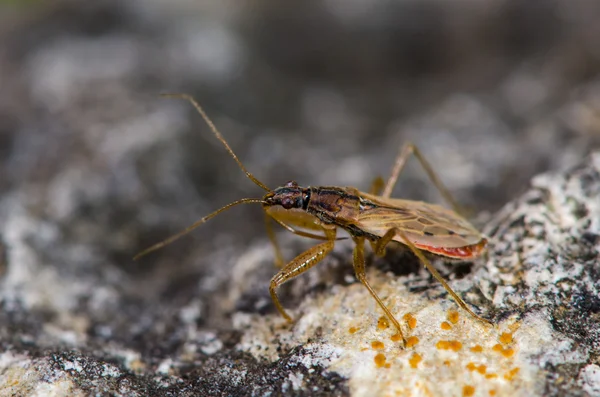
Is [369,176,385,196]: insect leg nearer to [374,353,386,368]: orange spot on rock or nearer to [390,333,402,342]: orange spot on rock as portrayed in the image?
[390,333,402,342]: orange spot on rock

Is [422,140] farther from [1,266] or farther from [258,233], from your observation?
[1,266]

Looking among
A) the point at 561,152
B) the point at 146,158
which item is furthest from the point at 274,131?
the point at 561,152

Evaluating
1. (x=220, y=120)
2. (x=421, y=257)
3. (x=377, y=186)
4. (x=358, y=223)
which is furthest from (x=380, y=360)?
(x=220, y=120)

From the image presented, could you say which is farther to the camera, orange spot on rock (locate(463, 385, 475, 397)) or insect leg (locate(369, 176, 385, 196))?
insect leg (locate(369, 176, 385, 196))

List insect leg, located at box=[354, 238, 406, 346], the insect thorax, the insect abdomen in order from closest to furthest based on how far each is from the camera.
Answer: insect leg, located at box=[354, 238, 406, 346] < the insect abdomen < the insect thorax

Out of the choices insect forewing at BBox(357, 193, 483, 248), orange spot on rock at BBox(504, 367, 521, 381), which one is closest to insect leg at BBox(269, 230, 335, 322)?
insect forewing at BBox(357, 193, 483, 248)

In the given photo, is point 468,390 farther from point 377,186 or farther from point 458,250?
point 377,186

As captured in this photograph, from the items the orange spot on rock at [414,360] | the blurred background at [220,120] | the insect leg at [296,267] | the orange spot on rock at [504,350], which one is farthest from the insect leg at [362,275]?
the blurred background at [220,120]
